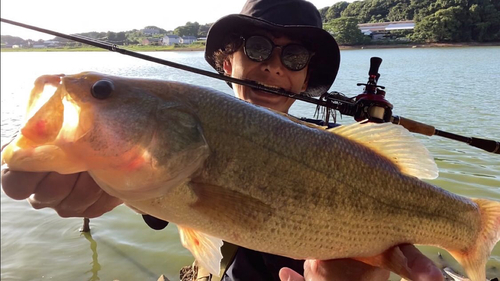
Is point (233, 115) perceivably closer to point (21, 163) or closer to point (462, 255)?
point (21, 163)

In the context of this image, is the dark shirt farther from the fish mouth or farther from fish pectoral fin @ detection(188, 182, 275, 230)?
the fish mouth

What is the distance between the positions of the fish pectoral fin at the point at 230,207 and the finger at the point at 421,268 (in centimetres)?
81

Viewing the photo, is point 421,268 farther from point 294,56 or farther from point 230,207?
point 294,56

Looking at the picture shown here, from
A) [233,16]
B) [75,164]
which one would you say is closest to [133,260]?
[233,16]

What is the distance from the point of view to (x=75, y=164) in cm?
142

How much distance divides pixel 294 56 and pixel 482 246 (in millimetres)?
2096

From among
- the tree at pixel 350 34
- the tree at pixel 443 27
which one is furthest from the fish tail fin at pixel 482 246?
the tree at pixel 443 27

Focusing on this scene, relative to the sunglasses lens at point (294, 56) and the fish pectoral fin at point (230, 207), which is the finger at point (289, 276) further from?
the sunglasses lens at point (294, 56)

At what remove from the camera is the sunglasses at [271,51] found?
321 centimetres

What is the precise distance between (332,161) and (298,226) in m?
0.36

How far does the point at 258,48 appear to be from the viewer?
3.22 m

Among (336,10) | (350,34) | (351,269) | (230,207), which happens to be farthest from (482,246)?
(336,10)

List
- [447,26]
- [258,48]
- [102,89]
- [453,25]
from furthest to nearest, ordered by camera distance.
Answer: [447,26] < [453,25] < [258,48] < [102,89]

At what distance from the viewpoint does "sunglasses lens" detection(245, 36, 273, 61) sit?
3.20 meters
